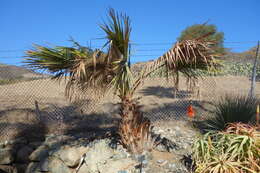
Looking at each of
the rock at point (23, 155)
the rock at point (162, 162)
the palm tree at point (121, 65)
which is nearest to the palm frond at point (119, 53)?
the palm tree at point (121, 65)

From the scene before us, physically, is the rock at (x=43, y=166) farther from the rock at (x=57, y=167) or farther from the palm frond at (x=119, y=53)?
the palm frond at (x=119, y=53)

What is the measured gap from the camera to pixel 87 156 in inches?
147

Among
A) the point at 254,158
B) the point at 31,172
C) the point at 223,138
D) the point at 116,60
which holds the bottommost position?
the point at 31,172

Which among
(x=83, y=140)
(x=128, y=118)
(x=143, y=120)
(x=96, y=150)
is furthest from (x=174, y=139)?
(x=83, y=140)

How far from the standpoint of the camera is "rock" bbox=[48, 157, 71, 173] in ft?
11.7

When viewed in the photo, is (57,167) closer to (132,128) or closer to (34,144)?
(34,144)

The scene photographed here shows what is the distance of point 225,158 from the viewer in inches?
102

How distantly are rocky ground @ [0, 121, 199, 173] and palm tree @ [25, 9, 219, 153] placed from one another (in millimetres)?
330

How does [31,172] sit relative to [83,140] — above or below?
below

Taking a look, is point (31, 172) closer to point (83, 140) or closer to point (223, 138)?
point (83, 140)

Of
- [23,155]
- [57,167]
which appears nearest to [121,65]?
[57,167]

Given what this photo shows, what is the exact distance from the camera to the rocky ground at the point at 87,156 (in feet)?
11.0

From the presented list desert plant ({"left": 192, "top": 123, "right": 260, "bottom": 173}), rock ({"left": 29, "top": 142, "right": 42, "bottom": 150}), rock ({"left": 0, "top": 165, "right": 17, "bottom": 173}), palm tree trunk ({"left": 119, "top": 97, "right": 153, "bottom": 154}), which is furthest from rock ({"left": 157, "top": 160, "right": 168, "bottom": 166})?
rock ({"left": 0, "top": 165, "right": 17, "bottom": 173})

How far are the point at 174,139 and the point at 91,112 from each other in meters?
2.70
